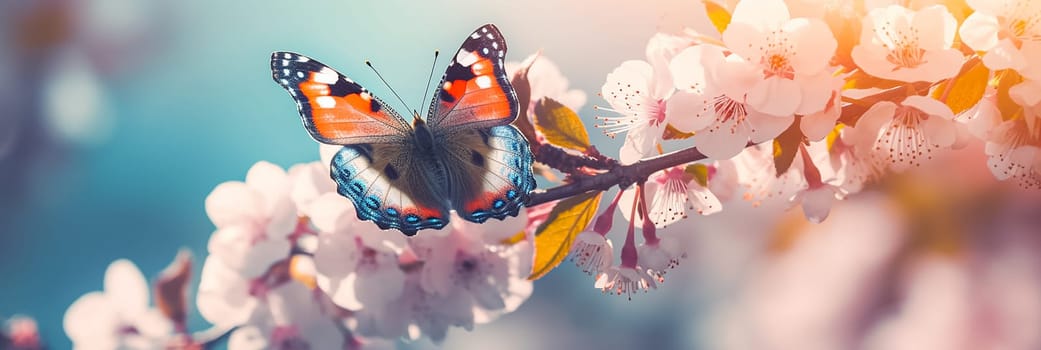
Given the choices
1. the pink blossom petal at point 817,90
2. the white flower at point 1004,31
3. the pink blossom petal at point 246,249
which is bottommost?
the white flower at point 1004,31

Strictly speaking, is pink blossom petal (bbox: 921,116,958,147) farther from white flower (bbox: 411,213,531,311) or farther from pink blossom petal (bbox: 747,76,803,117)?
white flower (bbox: 411,213,531,311)

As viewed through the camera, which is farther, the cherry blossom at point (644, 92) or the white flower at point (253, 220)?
the white flower at point (253, 220)

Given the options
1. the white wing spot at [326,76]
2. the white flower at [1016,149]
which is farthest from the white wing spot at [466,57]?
the white flower at [1016,149]

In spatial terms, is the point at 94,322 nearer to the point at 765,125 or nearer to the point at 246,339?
the point at 246,339

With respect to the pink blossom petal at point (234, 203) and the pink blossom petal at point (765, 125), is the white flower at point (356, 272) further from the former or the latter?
the pink blossom petal at point (765, 125)

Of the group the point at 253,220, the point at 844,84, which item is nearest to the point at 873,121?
the point at 844,84

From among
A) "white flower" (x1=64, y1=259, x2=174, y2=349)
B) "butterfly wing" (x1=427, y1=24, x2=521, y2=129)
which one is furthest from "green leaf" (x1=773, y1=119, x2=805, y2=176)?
"white flower" (x1=64, y1=259, x2=174, y2=349)
